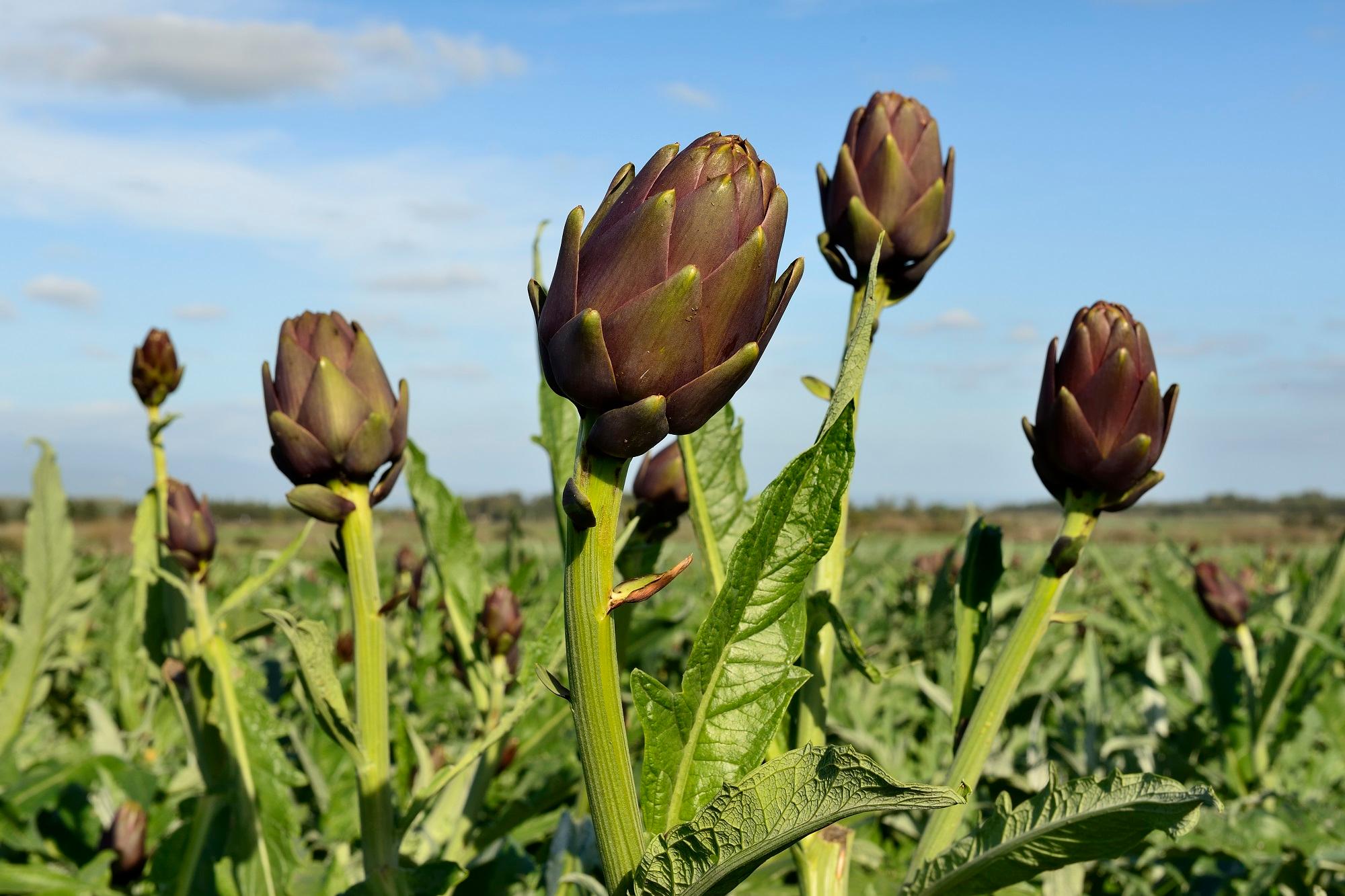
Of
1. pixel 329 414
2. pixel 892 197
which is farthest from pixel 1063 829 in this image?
pixel 329 414

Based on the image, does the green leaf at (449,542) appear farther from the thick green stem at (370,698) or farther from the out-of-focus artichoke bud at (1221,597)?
the out-of-focus artichoke bud at (1221,597)

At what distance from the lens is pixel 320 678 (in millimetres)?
828


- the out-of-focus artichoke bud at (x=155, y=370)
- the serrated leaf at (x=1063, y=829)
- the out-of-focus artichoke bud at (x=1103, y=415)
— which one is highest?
the out-of-focus artichoke bud at (x=155, y=370)

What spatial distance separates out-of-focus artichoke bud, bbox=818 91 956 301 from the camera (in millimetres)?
887

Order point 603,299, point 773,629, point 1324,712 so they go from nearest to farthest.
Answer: point 603,299, point 773,629, point 1324,712

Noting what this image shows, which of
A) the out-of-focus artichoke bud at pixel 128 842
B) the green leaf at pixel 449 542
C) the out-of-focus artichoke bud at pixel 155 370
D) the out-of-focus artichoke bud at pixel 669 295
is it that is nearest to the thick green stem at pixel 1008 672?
the out-of-focus artichoke bud at pixel 669 295

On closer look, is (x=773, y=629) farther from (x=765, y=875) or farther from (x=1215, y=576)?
(x=1215, y=576)

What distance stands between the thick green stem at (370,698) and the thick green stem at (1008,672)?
0.41m

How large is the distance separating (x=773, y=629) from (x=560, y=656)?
41cm

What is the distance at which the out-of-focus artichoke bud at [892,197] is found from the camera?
887mm

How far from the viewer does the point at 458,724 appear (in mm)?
2426

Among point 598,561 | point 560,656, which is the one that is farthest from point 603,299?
point 560,656

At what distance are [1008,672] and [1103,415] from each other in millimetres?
201

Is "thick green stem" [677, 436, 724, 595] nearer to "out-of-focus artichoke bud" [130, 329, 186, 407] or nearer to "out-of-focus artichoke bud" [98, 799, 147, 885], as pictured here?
"out-of-focus artichoke bud" [130, 329, 186, 407]
